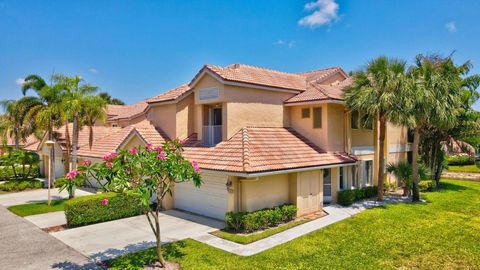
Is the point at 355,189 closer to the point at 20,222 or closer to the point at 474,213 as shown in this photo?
the point at 474,213

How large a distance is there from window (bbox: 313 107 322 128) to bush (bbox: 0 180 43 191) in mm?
23716

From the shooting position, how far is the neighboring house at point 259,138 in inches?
629

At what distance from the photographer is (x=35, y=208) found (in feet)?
63.5

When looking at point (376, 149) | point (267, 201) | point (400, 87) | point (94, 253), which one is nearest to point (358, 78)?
point (400, 87)

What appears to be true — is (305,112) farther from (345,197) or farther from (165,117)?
(165,117)

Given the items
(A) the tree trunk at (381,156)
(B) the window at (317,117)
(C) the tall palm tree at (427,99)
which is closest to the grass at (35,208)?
(B) the window at (317,117)

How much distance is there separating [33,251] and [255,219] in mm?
9019

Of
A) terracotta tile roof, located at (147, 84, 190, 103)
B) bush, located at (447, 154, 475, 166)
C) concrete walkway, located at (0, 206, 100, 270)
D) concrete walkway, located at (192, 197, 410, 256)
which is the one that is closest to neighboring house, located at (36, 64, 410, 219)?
terracotta tile roof, located at (147, 84, 190, 103)

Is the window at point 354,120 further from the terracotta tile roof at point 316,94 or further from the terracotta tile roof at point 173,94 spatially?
the terracotta tile roof at point 173,94

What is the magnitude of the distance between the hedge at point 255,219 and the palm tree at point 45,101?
1485cm

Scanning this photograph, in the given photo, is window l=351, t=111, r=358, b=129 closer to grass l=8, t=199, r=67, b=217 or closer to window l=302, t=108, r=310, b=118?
window l=302, t=108, r=310, b=118

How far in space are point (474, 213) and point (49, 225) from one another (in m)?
23.2

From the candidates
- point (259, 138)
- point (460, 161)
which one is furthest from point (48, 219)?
point (460, 161)

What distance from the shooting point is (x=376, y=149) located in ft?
77.8
